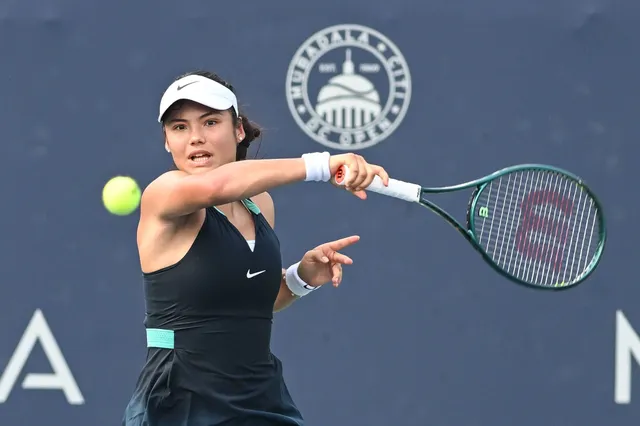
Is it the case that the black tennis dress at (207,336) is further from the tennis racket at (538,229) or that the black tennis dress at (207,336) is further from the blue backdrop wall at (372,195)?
the blue backdrop wall at (372,195)

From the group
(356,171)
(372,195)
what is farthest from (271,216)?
(372,195)

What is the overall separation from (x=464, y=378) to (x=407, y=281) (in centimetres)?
45

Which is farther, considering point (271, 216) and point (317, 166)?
point (271, 216)

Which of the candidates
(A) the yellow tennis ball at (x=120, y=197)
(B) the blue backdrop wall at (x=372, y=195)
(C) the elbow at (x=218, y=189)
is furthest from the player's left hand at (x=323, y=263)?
(B) the blue backdrop wall at (x=372, y=195)

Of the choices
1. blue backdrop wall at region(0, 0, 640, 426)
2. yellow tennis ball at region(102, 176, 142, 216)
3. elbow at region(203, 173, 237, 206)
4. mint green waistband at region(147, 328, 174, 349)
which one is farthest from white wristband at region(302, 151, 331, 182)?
blue backdrop wall at region(0, 0, 640, 426)

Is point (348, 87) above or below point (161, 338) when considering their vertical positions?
above

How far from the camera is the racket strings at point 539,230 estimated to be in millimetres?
3912

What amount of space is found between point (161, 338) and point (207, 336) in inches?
4.7

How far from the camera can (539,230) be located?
393 centimetres

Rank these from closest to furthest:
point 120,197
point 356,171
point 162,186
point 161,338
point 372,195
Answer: point 356,171, point 162,186, point 161,338, point 120,197, point 372,195

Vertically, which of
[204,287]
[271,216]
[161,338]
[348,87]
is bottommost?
[161,338]

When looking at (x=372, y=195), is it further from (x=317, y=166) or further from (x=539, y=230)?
(x=317, y=166)

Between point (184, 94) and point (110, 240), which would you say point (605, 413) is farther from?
point (184, 94)

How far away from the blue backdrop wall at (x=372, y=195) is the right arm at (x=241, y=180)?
1.93 metres
